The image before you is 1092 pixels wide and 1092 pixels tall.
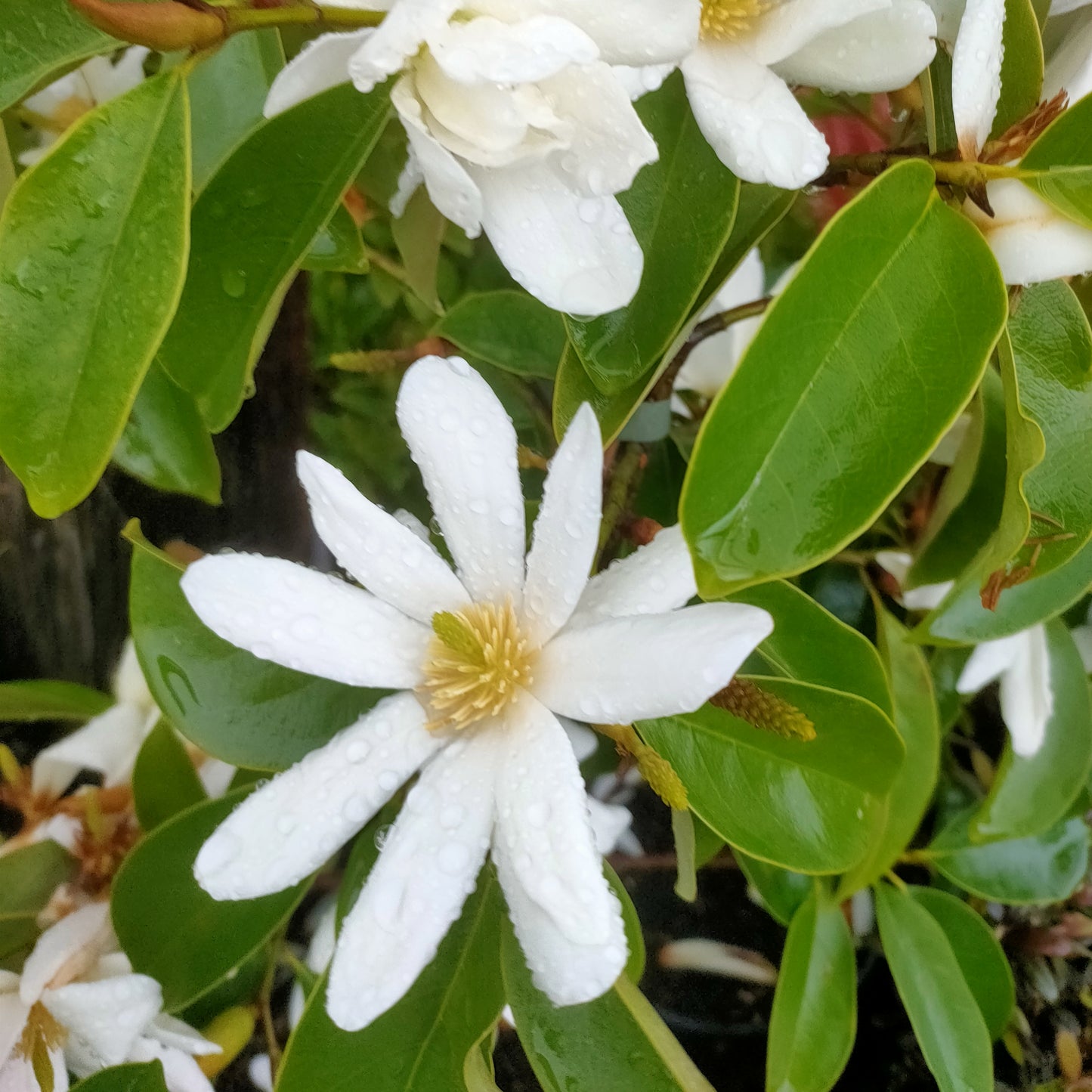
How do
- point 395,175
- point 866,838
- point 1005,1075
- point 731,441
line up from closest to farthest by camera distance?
point 731,441, point 866,838, point 395,175, point 1005,1075

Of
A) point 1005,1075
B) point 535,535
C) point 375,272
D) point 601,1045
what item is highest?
point 535,535

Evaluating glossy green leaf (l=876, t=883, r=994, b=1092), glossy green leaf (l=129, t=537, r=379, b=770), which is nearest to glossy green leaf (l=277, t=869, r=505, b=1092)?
glossy green leaf (l=129, t=537, r=379, b=770)

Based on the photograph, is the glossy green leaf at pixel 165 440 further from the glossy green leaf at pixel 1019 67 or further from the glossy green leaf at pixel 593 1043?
the glossy green leaf at pixel 1019 67

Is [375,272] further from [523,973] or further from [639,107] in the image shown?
[523,973]

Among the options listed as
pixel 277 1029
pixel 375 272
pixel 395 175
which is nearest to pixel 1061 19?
pixel 395 175

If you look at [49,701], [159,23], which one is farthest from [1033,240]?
[49,701]

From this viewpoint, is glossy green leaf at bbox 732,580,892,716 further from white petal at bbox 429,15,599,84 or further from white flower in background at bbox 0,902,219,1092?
white flower in background at bbox 0,902,219,1092

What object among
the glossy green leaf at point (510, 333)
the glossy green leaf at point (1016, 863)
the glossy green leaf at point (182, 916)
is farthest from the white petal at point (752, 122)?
the glossy green leaf at point (1016, 863)
